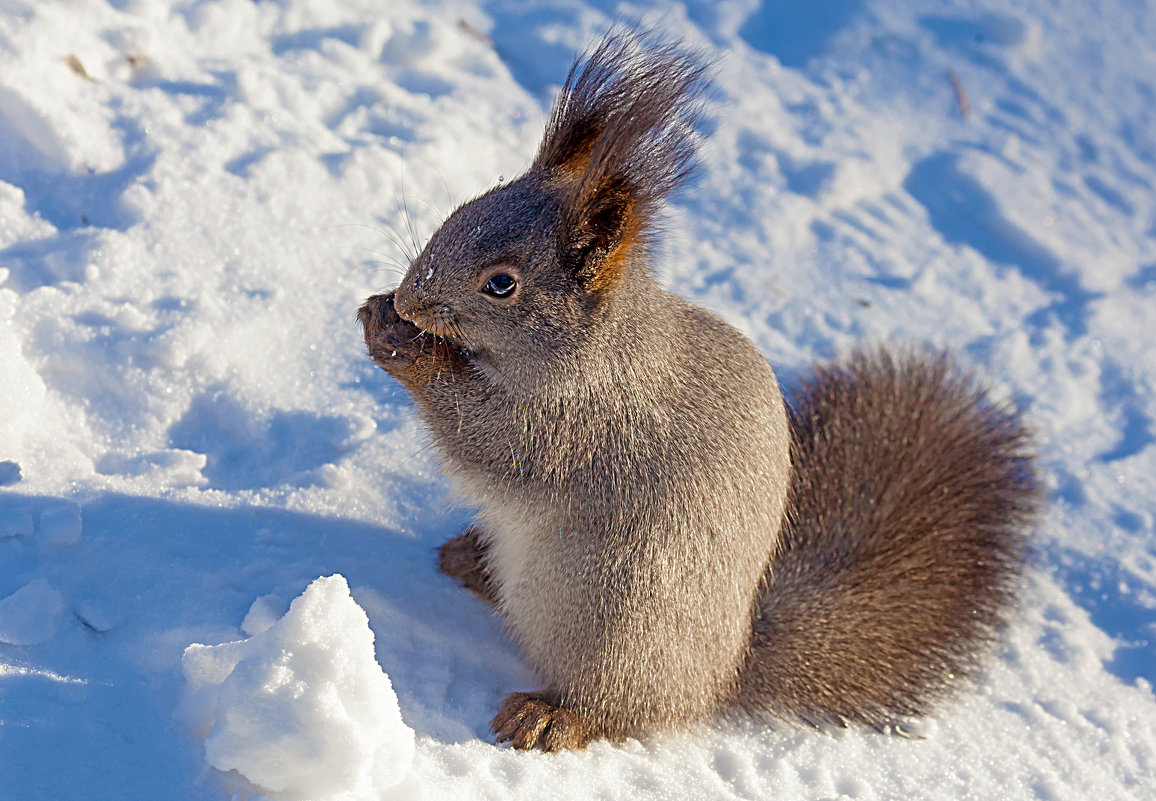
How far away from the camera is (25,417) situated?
9.31 ft

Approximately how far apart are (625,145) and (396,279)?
188 centimetres

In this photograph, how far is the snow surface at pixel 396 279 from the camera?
8.16ft

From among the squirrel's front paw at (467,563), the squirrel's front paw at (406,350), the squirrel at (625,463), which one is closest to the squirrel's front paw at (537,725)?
the squirrel at (625,463)

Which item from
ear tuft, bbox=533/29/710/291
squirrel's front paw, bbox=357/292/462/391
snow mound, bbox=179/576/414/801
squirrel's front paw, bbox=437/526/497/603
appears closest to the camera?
snow mound, bbox=179/576/414/801

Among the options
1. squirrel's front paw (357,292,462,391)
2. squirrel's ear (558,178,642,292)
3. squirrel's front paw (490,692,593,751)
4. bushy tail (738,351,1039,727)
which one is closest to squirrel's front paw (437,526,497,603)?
squirrel's front paw (490,692,593,751)

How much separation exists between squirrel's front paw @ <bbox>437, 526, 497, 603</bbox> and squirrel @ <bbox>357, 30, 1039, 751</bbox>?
0.09 m

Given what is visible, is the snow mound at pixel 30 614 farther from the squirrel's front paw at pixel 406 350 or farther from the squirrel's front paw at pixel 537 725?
the squirrel's front paw at pixel 537 725

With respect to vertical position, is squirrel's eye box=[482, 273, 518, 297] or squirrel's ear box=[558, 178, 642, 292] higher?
squirrel's ear box=[558, 178, 642, 292]

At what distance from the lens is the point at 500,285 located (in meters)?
2.51

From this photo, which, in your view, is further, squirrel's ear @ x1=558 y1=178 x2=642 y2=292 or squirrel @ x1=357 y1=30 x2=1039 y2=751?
squirrel @ x1=357 y1=30 x2=1039 y2=751

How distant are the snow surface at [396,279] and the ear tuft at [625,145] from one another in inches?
19.4

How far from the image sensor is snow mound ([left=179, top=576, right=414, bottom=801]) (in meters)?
1.84

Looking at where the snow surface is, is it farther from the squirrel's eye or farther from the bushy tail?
the squirrel's eye

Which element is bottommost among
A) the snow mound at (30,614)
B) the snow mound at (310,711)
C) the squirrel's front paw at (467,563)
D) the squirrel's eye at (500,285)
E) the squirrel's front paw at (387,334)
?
the squirrel's front paw at (467,563)
